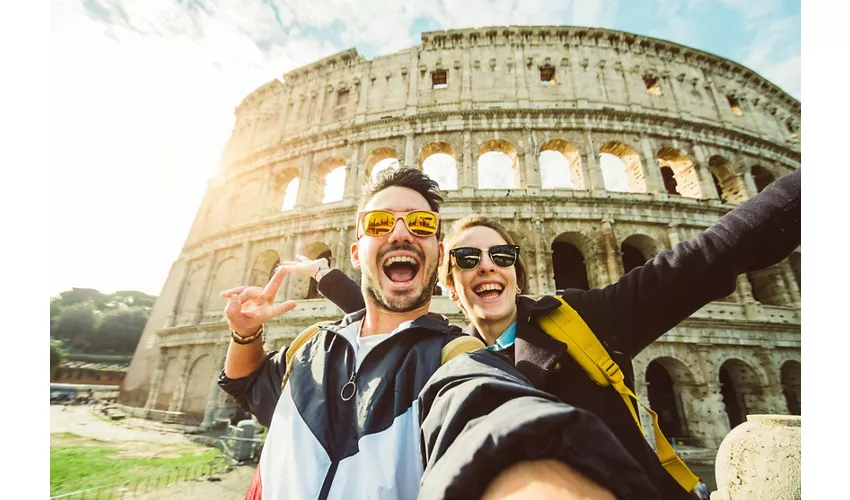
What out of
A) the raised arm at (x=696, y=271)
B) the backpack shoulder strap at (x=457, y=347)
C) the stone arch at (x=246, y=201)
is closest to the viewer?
the backpack shoulder strap at (x=457, y=347)

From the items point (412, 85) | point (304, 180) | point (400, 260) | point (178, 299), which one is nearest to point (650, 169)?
point (412, 85)

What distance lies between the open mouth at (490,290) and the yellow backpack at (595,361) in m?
0.42

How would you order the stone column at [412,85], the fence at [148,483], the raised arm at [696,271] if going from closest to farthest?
the raised arm at [696,271]
the fence at [148,483]
the stone column at [412,85]

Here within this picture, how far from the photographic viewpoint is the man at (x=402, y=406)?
2.05 feet

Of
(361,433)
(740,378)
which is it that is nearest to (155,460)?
(361,433)

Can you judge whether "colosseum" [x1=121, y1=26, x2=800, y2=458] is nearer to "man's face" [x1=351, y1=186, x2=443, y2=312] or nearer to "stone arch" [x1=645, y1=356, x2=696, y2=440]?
"stone arch" [x1=645, y1=356, x2=696, y2=440]

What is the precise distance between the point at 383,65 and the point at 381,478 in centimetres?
1616

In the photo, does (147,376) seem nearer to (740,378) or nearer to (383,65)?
(383,65)

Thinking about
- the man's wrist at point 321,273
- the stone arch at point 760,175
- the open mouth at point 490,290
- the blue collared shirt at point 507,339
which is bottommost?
the blue collared shirt at point 507,339

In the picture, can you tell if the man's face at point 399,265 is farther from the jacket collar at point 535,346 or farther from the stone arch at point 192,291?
the stone arch at point 192,291

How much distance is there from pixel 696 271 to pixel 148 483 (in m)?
9.43

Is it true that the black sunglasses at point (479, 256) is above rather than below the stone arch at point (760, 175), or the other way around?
below

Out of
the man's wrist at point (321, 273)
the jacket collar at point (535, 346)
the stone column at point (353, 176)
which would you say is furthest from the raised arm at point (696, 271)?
the stone column at point (353, 176)

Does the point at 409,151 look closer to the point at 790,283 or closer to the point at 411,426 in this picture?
the point at 411,426
